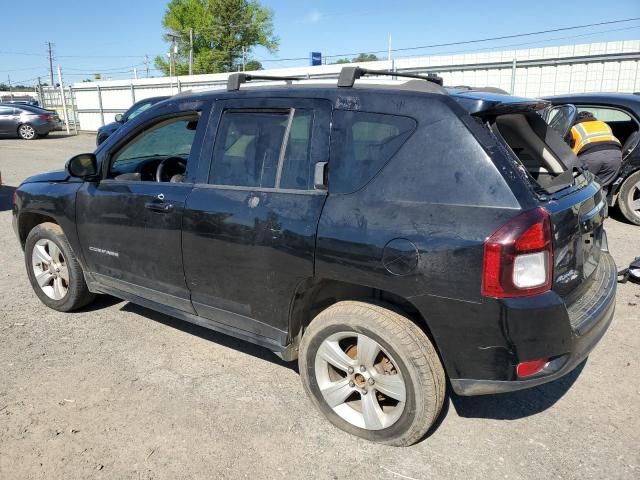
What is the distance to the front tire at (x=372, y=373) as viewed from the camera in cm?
246

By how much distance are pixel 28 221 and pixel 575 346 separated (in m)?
4.35

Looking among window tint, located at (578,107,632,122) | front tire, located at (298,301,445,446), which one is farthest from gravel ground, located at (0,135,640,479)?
window tint, located at (578,107,632,122)

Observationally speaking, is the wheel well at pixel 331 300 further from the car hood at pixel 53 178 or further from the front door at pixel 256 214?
the car hood at pixel 53 178

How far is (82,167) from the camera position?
372 cm

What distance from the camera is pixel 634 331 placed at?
3.91 metres

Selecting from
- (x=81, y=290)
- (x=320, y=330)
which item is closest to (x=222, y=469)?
(x=320, y=330)

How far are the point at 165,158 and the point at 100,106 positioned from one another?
976 inches

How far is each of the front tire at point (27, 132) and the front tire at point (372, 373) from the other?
24.1 meters

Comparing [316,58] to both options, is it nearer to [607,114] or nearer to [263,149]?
[607,114]

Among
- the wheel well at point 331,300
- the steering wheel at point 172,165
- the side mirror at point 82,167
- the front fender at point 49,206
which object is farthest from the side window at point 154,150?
the wheel well at point 331,300

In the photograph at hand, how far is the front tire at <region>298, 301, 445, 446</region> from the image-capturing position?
2.46 m

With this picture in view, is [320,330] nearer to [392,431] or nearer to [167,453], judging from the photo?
[392,431]

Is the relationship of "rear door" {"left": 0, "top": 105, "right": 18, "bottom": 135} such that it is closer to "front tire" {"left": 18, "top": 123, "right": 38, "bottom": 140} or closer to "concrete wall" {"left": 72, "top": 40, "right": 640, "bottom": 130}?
"front tire" {"left": 18, "top": 123, "right": 38, "bottom": 140}

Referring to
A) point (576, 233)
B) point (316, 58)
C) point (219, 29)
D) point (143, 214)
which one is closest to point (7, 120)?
point (316, 58)
